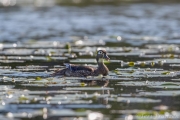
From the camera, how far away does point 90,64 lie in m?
23.7

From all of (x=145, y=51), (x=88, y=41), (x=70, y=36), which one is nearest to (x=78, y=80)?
(x=145, y=51)

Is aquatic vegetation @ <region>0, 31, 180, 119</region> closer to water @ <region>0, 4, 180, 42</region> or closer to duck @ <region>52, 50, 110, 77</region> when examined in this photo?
duck @ <region>52, 50, 110, 77</region>

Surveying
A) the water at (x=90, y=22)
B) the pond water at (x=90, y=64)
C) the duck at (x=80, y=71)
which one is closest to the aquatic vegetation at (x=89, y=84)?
the pond water at (x=90, y=64)

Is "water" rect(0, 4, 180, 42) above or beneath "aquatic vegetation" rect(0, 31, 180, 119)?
Result: above

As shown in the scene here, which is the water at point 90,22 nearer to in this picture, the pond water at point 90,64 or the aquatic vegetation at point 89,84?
the pond water at point 90,64

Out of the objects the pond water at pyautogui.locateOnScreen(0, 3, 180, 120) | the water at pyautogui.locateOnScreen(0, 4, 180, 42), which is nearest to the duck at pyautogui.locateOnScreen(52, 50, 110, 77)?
the pond water at pyautogui.locateOnScreen(0, 3, 180, 120)

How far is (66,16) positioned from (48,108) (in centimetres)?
3407

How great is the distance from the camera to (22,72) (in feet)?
68.9

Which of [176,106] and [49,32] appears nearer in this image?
[176,106]

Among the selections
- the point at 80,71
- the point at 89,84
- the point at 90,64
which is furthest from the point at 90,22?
the point at 89,84

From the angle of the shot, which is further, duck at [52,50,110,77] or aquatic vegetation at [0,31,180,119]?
duck at [52,50,110,77]

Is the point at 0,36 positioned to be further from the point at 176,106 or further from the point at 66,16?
the point at 176,106

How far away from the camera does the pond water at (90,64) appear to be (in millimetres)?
14781

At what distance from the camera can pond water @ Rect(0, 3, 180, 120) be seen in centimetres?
1478
